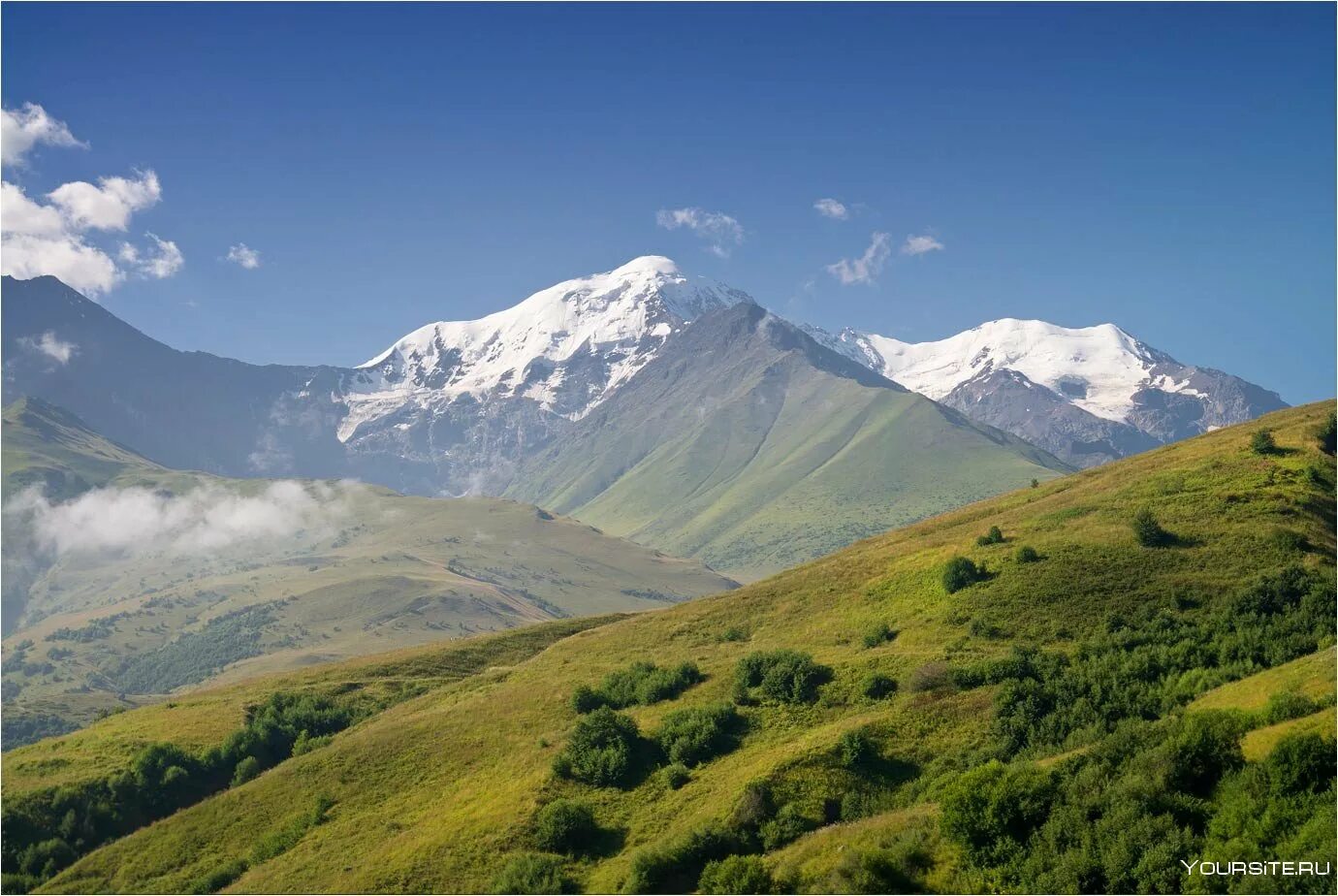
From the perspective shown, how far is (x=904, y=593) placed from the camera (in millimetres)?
106062

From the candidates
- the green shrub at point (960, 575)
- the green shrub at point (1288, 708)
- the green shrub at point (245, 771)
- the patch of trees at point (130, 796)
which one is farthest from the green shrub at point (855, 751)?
the patch of trees at point (130, 796)

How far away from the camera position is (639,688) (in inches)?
3696

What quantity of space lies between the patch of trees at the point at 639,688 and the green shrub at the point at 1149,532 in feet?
151

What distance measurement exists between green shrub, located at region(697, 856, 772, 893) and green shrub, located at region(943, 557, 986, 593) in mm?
49555

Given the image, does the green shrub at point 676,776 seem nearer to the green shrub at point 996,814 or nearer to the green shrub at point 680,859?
the green shrub at point 680,859

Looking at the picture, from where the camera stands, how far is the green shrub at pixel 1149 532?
323ft

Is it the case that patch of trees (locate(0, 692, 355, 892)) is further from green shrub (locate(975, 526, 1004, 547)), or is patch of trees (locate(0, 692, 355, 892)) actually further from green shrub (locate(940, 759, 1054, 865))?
green shrub (locate(975, 526, 1004, 547))

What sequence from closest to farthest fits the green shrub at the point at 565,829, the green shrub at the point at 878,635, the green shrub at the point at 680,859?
the green shrub at the point at 680,859, the green shrub at the point at 565,829, the green shrub at the point at 878,635

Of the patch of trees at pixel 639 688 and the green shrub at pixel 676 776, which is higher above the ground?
the patch of trees at pixel 639 688

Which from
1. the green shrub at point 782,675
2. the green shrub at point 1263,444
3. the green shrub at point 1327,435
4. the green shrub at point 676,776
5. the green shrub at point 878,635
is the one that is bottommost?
the green shrub at point 676,776

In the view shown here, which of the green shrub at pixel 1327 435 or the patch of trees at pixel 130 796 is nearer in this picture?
the patch of trees at pixel 130 796

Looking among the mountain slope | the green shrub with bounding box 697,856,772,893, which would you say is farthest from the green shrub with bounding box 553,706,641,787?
the green shrub with bounding box 697,856,772,893

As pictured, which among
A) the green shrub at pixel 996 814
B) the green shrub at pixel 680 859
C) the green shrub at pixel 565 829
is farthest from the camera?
the green shrub at pixel 565 829

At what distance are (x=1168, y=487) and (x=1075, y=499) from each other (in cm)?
1198
